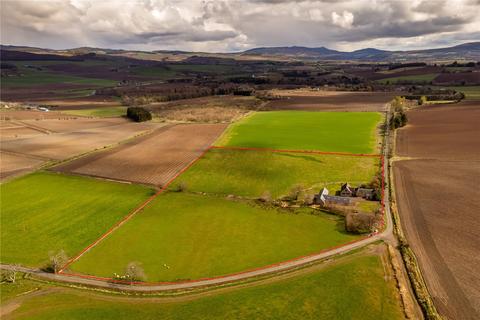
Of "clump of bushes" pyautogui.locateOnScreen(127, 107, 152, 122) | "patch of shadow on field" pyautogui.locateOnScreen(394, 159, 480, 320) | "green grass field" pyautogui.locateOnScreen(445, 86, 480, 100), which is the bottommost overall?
"patch of shadow on field" pyautogui.locateOnScreen(394, 159, 480, 320)

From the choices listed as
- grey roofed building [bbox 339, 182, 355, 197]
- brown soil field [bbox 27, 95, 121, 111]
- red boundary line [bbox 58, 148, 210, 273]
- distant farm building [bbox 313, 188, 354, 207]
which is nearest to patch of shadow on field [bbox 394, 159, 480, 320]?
grey roofed building [bbox 339, 182, 355, 197]

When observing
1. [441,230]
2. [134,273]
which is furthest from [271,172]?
[134,273]

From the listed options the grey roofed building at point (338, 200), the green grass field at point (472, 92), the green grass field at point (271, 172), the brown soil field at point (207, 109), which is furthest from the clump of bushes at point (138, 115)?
the green grass field at point (472, 92)

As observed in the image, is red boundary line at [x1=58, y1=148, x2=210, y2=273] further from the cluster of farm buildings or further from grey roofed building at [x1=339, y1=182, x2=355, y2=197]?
grey roofed building at [x1=339, y1=182, x2=355, y2=197]

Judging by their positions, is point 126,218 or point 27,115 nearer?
point 126,218

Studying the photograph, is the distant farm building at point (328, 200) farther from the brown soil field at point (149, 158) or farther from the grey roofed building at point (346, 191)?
the brown soil field at point (149, 158)

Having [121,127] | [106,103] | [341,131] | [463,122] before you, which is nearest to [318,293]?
[341,131]

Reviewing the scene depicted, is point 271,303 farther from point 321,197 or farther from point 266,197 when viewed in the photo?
point 321,197
